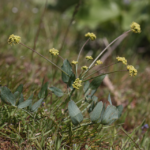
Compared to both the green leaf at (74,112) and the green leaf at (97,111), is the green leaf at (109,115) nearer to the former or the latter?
the green leaf at (97,111)

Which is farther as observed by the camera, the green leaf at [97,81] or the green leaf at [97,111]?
the green leaf at [97,81]

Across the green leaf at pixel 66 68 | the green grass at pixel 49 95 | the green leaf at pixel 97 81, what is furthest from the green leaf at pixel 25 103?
the green leaf at pixel 97 81

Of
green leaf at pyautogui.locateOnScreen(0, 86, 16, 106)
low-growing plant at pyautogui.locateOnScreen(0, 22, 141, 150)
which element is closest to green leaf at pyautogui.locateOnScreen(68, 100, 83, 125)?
low-growing plant at pyautogui.locateOnScreen(0, 22, 141, 150)

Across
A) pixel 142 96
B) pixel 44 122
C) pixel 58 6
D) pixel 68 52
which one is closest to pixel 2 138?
pixel 44 122

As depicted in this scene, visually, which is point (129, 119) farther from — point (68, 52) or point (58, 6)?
point (58, 6)

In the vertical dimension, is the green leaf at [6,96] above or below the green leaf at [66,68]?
below

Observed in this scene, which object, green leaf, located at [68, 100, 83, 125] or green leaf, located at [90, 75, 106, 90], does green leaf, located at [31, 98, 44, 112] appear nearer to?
green leaf, located at [68, 100, 83, 125]
